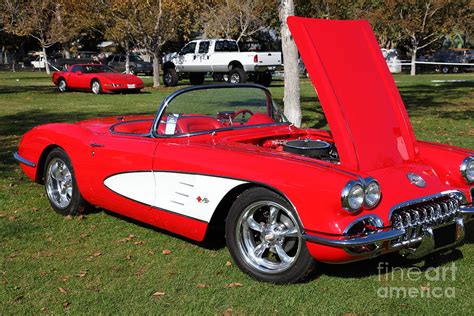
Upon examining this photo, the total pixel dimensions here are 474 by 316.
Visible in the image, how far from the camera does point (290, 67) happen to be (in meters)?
9.90

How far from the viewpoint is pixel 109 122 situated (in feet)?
18.3

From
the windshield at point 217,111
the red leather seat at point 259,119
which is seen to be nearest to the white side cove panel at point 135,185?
the windshield at point 217,111

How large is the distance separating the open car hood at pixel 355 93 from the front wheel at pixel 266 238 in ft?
2.03

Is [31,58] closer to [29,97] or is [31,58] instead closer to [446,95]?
[29,97]

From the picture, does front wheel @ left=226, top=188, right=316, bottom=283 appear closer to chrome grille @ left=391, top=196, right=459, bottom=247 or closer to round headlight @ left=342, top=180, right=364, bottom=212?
round headlight @ left=342, top=180, right=364, bottom=212

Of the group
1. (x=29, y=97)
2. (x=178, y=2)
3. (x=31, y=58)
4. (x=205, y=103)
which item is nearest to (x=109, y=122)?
(x=205, y=103)

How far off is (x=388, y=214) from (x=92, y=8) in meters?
25.1

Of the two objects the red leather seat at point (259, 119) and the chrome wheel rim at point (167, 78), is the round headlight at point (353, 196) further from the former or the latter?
the chrome wheel rim at point (167, 78)

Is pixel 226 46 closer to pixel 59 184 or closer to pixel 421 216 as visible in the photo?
pixel 59 184

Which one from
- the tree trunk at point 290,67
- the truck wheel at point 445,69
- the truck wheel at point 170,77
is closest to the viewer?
the tree trunk at point 290,67

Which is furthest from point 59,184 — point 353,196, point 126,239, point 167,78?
point 167,78

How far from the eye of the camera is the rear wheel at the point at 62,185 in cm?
540

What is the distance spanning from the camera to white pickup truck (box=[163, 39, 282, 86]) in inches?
935

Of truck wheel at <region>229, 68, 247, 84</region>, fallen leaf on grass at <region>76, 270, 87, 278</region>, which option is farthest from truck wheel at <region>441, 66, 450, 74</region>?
fallen leaf on grass at <region>76, 270, 87, 278</region>
